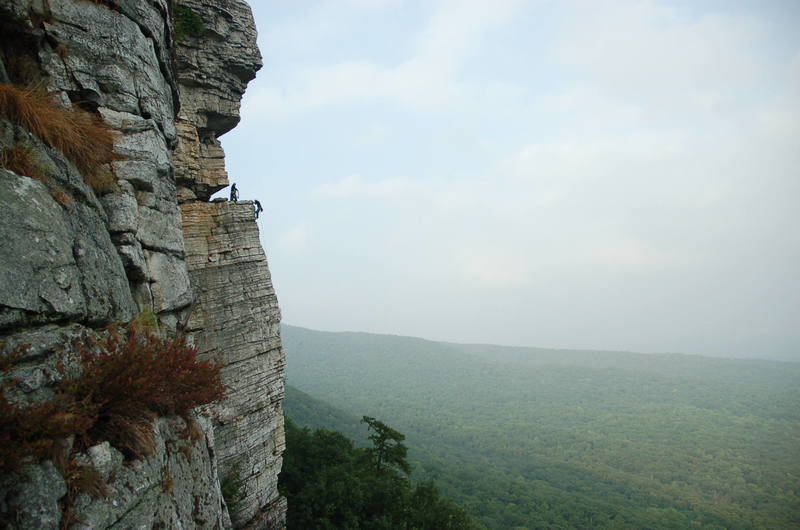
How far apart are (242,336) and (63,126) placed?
8076 mm

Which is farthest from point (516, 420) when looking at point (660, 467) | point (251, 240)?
point (251, 240)

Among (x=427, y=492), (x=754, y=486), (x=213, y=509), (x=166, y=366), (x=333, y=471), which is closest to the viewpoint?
(x=166, y=366)

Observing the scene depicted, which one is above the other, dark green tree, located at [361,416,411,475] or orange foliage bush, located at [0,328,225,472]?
orange foliage bush, located at [0,328,225,472]

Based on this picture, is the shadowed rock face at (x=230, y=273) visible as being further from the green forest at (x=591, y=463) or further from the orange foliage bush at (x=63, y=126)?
the green forest at (x=591, y=463)

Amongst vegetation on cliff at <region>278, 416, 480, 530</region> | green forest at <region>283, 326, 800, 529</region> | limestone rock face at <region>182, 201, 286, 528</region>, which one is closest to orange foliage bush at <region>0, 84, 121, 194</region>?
limestone rock face at <region>182, 201, 286, 528</region>

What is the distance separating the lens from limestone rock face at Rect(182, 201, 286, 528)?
1338 centimetres

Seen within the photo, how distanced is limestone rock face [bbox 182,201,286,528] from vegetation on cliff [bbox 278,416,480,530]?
6.97 metres

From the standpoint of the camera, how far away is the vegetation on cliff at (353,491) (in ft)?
68.9

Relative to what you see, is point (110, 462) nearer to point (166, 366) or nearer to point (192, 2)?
point (166, 366)

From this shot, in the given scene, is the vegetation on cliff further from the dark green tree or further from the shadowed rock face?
the shadowed rock face

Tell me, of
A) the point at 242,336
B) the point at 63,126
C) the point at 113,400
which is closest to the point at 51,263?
the point at 113,400

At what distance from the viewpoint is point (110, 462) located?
217 inches

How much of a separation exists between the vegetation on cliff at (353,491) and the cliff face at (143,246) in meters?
7.05

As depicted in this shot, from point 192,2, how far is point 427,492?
25.5 meters
